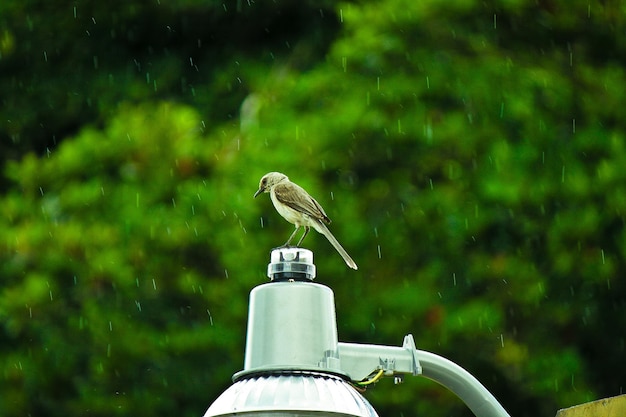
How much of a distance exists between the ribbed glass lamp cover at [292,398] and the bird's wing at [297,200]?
56.7 inches

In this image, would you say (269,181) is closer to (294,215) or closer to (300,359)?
(294,215)

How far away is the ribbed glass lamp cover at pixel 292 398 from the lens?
2115mm

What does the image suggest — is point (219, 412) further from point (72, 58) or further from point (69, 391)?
point (72, 58)

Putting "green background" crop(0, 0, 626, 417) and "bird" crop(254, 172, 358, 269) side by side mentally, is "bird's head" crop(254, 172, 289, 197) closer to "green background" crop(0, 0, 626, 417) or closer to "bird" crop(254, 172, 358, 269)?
"bird" crop(254, 172, 358, 269)

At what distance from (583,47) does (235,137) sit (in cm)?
250

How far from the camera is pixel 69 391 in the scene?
916cm

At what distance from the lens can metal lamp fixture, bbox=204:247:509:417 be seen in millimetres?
2137

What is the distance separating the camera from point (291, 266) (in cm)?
226

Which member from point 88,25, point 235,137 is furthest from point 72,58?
point 235,137

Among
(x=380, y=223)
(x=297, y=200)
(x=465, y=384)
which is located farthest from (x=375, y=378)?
Result: (x=380, y=223)

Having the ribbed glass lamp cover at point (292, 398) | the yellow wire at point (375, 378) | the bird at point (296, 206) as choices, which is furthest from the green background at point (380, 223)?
the ribbed glass lamp cover at point (292, 398)

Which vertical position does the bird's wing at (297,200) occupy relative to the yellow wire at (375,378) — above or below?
above

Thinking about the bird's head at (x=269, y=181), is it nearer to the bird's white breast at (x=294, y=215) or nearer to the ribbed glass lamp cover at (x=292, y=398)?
the bird's white breast at (x=294, y=215)

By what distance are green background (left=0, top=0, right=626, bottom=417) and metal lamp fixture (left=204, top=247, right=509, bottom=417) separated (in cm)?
625
